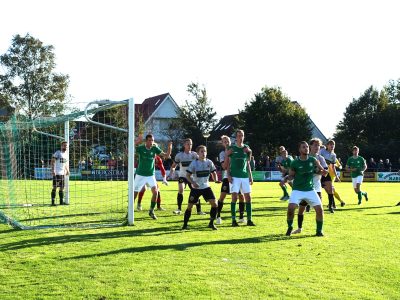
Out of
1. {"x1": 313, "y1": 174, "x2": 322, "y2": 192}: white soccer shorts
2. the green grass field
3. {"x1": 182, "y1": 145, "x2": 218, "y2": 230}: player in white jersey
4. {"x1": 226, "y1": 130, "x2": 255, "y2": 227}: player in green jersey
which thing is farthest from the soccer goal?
{"x1": 313, "y1": 174, "x2": 322, "y2": 192}: white soccer shorts

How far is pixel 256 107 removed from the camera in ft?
198

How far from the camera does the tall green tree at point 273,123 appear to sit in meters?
58.5

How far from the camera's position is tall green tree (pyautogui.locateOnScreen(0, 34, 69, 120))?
51781 millimetres

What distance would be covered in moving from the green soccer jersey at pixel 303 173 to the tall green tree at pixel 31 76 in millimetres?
44209

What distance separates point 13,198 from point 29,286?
1315cm

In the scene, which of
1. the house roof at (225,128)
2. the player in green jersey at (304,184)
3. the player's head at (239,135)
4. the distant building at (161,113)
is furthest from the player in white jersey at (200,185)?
the house roof at (225,128)

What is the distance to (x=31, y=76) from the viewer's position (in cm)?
5256

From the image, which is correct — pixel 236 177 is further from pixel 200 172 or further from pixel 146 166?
pixel 146 166

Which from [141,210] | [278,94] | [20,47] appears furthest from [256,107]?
[141,210]

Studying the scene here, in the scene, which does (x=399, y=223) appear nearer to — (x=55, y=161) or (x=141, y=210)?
(x=141, y=210)

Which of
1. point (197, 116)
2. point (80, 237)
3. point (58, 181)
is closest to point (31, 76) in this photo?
point (197, 116)

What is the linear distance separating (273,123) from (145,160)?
153 ft

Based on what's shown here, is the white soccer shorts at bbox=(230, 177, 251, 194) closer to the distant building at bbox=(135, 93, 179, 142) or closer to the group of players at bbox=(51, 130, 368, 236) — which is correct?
the group of players at bbox=(51, 130, 368, 236)

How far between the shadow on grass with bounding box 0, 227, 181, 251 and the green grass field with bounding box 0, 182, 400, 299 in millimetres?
19
